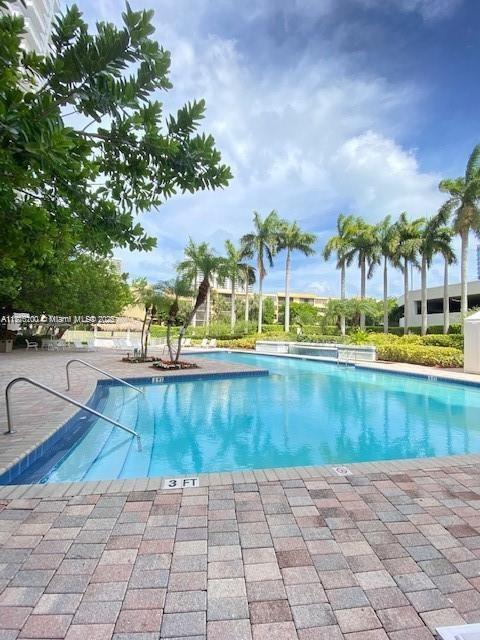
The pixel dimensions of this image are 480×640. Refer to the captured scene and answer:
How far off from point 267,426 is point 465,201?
914 inches

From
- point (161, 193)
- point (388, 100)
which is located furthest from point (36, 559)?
point (388, 100)

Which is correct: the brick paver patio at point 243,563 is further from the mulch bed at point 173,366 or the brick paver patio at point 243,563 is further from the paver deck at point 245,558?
the mulch bed at point 173,366

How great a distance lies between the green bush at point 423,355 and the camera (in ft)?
55.2

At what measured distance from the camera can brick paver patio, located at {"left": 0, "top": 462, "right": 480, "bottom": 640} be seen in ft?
6.51

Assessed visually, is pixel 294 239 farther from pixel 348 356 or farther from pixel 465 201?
pixel 348 356

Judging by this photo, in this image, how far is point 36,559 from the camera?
8.25 ft

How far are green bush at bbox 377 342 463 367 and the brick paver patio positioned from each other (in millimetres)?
14857

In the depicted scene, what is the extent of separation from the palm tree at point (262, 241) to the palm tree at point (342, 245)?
475 cm

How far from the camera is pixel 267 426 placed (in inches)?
307

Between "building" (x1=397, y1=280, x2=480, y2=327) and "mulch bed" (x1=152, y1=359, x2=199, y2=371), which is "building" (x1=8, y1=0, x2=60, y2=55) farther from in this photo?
"building" (x1=397, y1=280, x2=480, y2=327)

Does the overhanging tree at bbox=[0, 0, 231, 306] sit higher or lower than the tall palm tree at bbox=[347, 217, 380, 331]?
lower

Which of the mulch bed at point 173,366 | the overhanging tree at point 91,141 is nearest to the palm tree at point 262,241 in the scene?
the mulch bed at point 173,366

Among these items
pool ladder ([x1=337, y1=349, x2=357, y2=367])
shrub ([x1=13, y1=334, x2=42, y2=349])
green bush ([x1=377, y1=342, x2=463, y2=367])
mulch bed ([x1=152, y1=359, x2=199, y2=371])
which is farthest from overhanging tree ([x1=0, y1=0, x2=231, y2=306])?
shrub ([x1=13, y1=334, x2=42, y2=349])

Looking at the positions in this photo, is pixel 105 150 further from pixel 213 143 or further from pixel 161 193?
pixel 213 143
